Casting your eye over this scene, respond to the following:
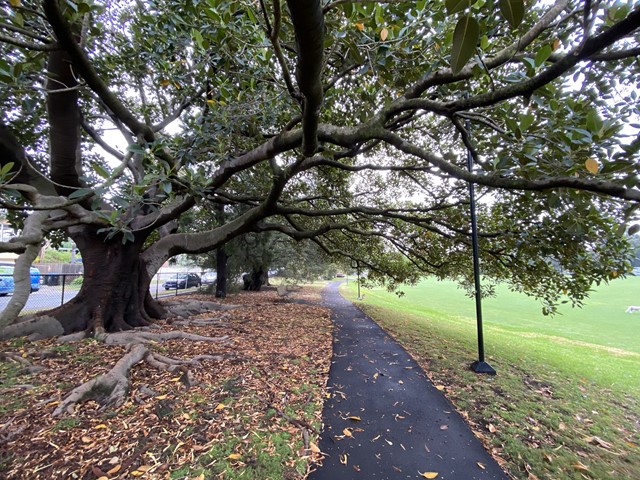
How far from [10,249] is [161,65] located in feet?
10.3

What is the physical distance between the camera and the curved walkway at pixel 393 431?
8.30 feet

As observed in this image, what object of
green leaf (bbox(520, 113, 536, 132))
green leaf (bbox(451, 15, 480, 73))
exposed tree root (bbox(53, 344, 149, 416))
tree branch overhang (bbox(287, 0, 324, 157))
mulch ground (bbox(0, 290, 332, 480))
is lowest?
mulch ground (bbox(0, 290, 332, 480))

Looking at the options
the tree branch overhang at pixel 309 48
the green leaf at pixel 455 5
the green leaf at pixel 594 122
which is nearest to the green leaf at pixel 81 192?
the tree branch overhang at pixel 309 48

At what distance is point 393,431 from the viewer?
3.12 m

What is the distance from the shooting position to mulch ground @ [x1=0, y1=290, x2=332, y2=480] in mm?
2299

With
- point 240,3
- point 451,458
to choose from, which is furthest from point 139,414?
point 240,3

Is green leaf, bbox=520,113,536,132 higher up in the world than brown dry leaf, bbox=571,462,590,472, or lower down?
higher up

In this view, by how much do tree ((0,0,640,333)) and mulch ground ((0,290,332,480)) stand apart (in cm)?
121

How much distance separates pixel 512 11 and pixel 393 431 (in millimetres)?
3651

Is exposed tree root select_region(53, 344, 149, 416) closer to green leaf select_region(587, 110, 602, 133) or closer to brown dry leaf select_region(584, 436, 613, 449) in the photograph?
green leaf select_region(587, 110, 602, 133)

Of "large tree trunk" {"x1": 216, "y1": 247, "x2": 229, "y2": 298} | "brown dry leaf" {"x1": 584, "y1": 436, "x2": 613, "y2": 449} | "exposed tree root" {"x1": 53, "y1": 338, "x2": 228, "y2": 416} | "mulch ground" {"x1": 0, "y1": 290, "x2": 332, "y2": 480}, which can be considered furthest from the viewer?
"large tree trunk" {"x1": 216, "y1": 247, "x2": 229, "y2": 298}

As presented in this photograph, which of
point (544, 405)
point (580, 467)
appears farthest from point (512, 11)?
point (544, 405)

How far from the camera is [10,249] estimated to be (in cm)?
206

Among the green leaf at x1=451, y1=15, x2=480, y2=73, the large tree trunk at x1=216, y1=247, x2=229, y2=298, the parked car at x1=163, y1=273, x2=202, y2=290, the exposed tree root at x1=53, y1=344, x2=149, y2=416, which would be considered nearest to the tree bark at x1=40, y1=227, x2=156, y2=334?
the exposed tree root at x1=53, y1=344, x2=149, y2=416
